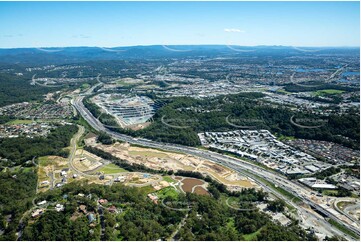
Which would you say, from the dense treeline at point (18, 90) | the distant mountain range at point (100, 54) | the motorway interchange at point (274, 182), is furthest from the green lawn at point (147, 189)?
the distant mountain range at point (100, 54)

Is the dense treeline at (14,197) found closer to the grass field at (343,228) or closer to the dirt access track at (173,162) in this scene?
the dirt access track at (173,162)

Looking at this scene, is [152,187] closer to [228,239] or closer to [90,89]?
[228,239]

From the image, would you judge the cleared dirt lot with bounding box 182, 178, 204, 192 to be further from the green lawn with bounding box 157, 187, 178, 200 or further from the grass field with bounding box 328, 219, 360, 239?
the grass field with bounding box 328, 219, 360, 239

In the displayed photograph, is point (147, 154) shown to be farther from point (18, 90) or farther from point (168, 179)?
point (18, 90)

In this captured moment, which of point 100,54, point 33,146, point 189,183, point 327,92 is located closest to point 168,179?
point 189,183

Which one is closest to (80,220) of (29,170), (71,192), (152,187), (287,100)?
(71,192)
